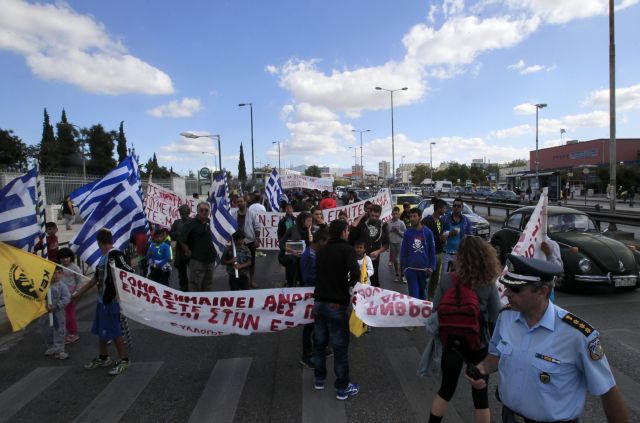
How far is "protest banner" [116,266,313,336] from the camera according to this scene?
191 inches

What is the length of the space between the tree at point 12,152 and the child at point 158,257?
45116 millimetres

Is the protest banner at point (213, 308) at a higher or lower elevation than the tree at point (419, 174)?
lower

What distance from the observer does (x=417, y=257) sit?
620 cm

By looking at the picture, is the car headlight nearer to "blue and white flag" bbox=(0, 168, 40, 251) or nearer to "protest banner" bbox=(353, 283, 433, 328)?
"protest banner" bbox=(353, 283, 433, 328)

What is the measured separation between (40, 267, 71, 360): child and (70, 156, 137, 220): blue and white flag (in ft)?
3.03

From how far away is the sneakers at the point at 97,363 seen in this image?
5.02 m

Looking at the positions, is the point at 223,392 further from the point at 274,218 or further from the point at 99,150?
the point at 99,150

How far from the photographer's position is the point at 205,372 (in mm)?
4805

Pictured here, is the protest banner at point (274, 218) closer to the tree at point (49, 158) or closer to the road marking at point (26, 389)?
the road marking at point (26, 389)

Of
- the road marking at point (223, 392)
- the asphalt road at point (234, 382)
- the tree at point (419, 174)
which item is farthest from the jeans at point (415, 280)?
the tree at point (419, 174)

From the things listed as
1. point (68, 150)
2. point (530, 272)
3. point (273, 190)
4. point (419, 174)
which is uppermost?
point (68, 150)

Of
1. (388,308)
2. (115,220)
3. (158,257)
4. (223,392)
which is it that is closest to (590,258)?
(388,308)

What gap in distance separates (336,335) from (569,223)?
23.0 ft

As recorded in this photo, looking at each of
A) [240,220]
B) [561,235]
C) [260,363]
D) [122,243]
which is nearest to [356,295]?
[260,363]
